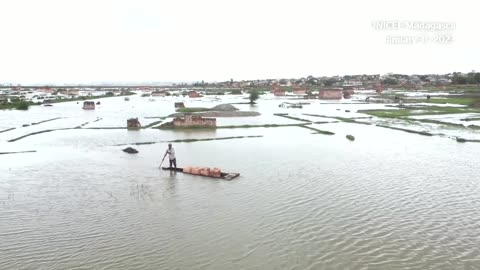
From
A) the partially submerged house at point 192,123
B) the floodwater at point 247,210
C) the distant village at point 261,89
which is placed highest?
the distant village at point 261,89

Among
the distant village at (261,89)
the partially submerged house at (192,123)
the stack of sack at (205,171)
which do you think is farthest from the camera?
the distant village at (261,89)

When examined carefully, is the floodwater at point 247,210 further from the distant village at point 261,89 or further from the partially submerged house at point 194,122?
the distant village at point 261,89

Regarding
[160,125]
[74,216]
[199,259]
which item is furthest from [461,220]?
[160,125]

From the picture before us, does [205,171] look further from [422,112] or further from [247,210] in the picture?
[422,112]

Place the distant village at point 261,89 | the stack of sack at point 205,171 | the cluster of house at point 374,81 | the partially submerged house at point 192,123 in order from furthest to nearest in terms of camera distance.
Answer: the cluster of house at point 374,81 < the distant village at point 261,89 < the partially submerged house at point 192,123 < the stack of sack at point 205,171

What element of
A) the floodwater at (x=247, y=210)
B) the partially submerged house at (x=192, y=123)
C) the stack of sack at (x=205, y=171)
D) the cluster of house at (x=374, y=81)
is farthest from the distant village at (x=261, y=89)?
the stack of sack at (x=205, y=171)

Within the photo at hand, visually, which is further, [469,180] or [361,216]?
[469,180]

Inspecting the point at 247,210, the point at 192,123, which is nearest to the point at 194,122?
the point at 192,123

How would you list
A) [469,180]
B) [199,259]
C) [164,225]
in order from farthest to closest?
1. [469,180]
2. [164,225]
3. [199,259]

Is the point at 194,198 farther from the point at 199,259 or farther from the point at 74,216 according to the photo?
the point at 199,259
